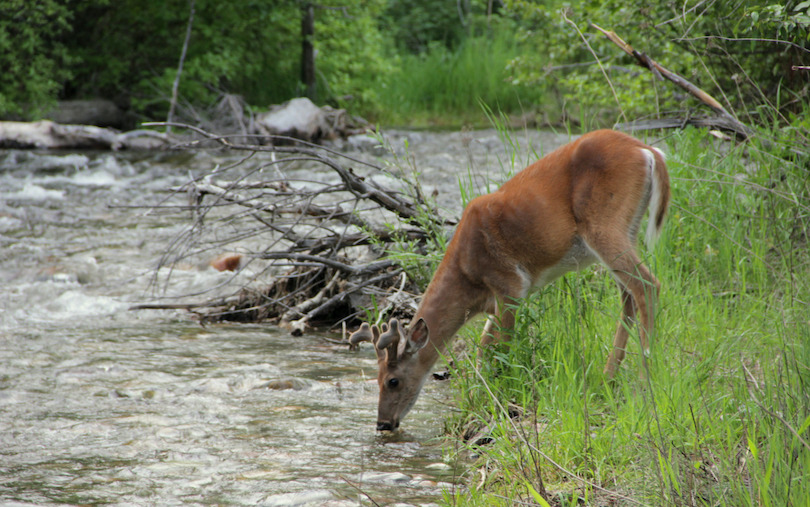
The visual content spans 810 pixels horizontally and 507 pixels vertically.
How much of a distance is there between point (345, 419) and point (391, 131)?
1389 centimetres

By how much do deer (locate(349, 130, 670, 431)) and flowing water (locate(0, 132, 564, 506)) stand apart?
1.41 feet

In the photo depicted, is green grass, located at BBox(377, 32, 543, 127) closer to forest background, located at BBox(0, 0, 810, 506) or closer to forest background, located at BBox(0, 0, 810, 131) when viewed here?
forest background, located at BBox(0, 0, 810, 131)

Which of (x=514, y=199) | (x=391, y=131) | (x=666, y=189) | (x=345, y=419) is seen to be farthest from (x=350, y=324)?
(x=391, y=131)

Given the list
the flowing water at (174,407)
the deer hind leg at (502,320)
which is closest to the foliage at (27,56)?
the flowing water at (174,407)

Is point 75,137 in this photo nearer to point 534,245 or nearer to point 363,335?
point 363,335

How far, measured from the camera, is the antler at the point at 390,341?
427 centimetres

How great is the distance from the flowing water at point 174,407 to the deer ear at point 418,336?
0.43 metres

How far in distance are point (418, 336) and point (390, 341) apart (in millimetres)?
207

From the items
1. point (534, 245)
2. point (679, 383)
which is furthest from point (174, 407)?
point (679, 383)

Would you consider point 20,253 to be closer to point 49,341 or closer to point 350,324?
point 49,341

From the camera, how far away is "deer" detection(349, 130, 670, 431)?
4.31 m

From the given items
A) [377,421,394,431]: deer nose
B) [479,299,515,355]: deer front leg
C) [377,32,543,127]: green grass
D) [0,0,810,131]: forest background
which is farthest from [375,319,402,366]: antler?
[377,32,543,127]: green grass

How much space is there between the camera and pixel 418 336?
448 centimetres

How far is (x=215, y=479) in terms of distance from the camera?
3.65 metres
